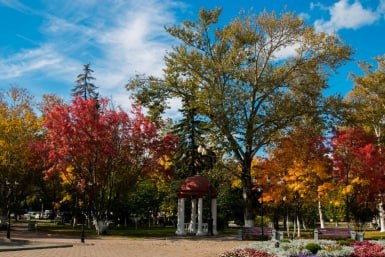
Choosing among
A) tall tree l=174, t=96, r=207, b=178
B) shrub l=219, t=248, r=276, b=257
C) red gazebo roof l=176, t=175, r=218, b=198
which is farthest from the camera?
tall tree l=174, t=96, r=207, b=178

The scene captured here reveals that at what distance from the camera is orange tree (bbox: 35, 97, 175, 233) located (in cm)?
2922

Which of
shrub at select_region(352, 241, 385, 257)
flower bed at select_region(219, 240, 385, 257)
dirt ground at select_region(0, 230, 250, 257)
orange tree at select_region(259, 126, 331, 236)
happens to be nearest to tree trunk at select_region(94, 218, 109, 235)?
dirt ground at select_region(0, 230, 250, 257)

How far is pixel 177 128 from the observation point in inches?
1930

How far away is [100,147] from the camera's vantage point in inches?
1160

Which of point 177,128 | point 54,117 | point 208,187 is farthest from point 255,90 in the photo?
point 177,128

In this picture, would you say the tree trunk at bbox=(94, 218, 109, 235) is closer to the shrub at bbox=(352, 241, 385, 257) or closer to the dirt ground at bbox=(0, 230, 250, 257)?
the dirt ground at bbox=(0, 230, 250, 257)

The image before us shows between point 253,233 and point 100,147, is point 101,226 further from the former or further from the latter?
point 253,233

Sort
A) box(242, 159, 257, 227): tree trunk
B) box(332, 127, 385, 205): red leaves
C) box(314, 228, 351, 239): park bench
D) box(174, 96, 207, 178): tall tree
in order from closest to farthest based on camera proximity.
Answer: box(314, 228, 351, 239): park bench → box(332, 127, 385, 205): red leaves → box(242, 159, 257, 227): tree trunk → box(174, 96, 207, 178): tall tree

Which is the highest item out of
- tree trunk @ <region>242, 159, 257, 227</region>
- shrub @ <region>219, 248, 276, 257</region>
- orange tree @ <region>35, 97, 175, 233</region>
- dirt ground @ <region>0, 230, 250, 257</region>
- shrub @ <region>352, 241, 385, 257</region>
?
orange tree @ <region>35, 97, 175, 233</region>

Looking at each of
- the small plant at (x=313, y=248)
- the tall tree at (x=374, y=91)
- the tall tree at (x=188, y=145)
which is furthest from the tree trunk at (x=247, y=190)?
the tall tree at (x=188, y=145)

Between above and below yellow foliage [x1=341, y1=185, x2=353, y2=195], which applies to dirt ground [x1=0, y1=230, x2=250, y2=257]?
below

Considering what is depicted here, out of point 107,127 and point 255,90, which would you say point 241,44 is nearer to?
point 255,90

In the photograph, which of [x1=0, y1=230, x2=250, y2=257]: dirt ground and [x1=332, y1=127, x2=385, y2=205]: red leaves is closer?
[x1=0, y1=230, x2=250, y2=257]: dirt ground

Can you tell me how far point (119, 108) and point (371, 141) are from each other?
17980 millimetres
